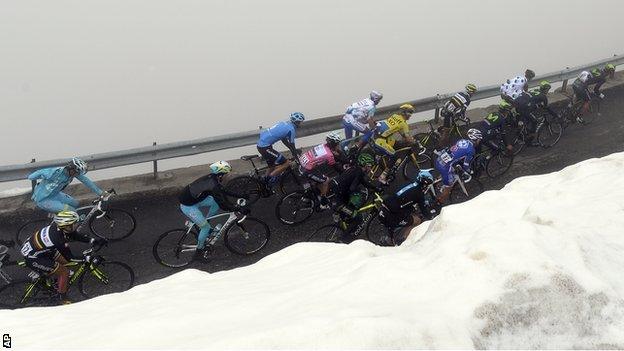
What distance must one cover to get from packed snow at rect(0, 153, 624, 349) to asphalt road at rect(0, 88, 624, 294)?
111 inches

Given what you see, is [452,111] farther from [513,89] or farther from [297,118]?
[297,118]

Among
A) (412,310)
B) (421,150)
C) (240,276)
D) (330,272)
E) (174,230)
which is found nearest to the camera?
(412,310)

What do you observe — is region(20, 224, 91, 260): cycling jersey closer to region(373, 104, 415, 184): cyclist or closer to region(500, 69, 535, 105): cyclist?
region(373, 104, 415, 184): cyclist

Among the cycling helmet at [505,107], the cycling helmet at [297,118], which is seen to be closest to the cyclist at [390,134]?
the cycling helmet at [297,118]

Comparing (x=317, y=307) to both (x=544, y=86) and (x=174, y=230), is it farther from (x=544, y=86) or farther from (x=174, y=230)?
(x=544, y=86)

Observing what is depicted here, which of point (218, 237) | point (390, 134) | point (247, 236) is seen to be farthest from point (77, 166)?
point (390, 134)

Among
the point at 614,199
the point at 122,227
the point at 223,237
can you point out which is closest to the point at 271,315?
the point at 614,199

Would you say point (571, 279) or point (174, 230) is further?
point (174, 230)

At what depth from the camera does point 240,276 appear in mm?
5902

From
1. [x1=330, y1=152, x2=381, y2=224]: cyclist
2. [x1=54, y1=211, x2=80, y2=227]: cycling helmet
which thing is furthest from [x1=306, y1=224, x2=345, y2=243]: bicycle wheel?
[x1=54, y1=211, x2=80, y2=227]: cycling helmet

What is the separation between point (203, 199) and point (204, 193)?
0.16m

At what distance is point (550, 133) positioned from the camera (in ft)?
40.8

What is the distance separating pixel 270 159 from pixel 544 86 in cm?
727

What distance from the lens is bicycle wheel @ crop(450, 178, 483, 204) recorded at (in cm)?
1024
